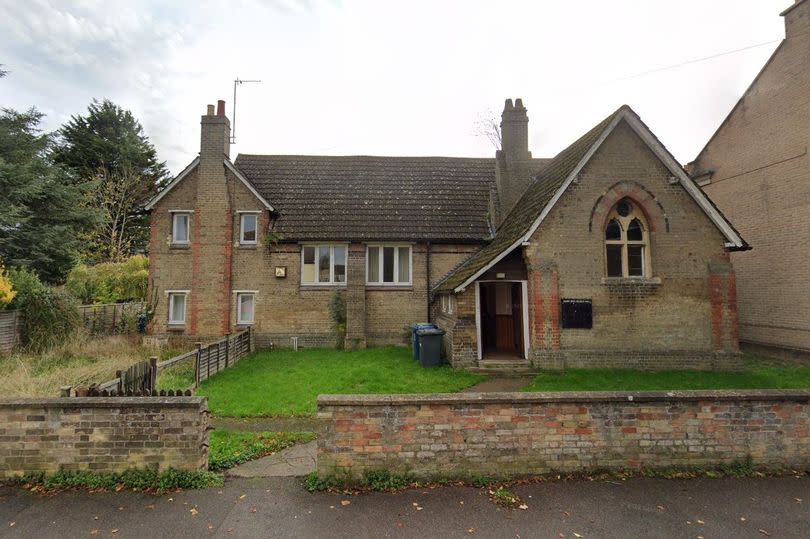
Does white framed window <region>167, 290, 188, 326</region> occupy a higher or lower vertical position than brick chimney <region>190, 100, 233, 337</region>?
lower

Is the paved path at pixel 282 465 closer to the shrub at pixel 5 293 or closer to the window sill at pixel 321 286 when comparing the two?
the window sill at pixel 321 286

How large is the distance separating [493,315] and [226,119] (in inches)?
559

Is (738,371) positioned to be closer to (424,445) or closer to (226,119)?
(424,445)

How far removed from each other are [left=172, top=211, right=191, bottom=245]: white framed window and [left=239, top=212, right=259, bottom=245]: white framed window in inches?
88.2

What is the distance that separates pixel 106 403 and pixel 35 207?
85.1 ft

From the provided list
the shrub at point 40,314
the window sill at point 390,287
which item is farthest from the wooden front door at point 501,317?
the shrub at point 40,314

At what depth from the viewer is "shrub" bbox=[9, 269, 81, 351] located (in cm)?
1439

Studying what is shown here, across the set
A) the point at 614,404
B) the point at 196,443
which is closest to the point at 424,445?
the point at 614,404

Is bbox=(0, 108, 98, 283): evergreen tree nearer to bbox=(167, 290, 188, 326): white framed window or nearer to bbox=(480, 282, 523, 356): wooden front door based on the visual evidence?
bbox=(167, 290, 188, 326): white framed window

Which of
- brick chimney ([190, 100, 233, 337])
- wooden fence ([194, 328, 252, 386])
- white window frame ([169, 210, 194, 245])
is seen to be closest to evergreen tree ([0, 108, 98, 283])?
white window frame ([169, 210, 194, 245])

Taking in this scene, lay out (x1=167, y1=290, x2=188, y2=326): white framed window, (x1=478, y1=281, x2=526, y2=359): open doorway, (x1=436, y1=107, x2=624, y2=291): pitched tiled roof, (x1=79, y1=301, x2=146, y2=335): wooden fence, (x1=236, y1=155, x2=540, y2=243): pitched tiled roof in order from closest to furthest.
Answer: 1. (x1=436, y1=107, x2=624, y2=291): pitched tiled roof
2. (x1=478, y1=281, x2=526, y2=359): open doorway
3. (x1=167, y1=290, x2=188, y2=326): white framed window
4. (x1=236, y1=155, x2=540, y2=243): pitched tiled roof
5. (x1=79, y1=301, x2=146, y2=335): wooden fence

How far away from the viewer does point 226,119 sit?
54.9 feet

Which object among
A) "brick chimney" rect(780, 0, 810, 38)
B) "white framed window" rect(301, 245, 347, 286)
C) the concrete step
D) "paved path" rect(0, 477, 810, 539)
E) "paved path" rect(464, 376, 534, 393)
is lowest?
"paved path" rect(0, 477, 810, 539)

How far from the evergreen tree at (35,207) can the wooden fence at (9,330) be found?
821 centimetres
